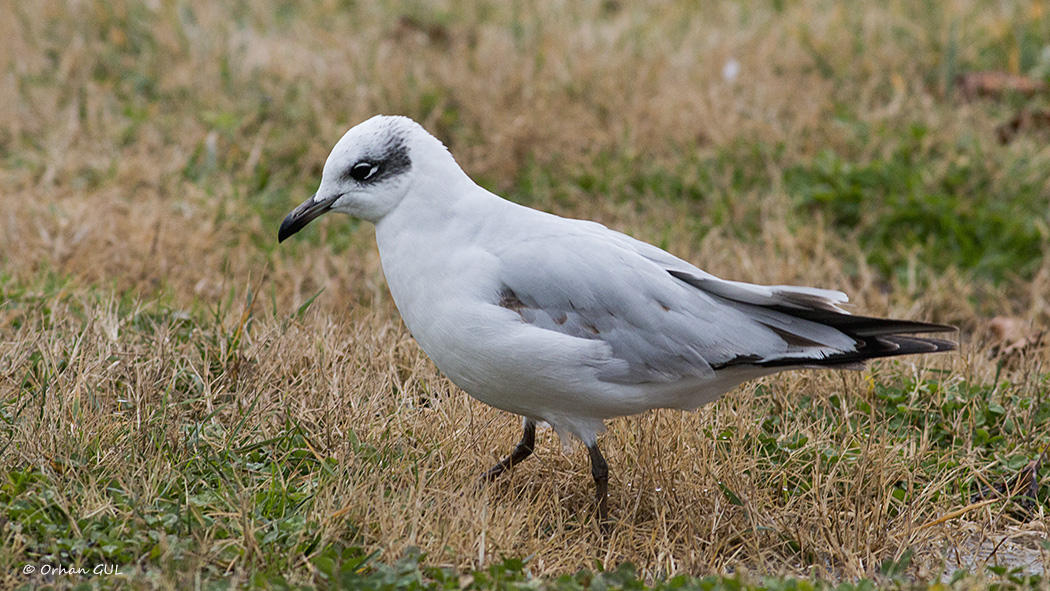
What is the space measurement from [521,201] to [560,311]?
3.07m

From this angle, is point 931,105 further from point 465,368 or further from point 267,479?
point 267,479

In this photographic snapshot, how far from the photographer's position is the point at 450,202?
3.65 meters

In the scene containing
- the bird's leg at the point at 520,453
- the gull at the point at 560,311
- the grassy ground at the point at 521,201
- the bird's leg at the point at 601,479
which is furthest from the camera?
the bird's leg at the point at 520,453

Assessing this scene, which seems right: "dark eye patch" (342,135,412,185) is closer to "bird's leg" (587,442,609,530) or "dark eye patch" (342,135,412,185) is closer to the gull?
the gull

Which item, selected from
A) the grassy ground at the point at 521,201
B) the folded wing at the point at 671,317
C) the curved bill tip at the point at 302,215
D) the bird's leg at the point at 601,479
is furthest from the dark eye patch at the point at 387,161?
the bird's leg at the point at 601,479

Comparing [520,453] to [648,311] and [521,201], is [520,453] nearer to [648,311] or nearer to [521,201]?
[648,311]

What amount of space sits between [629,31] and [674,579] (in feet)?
18.4

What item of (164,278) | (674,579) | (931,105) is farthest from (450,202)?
(931,105)

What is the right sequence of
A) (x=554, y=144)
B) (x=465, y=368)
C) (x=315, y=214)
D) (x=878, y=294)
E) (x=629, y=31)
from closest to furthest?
(x=465, y=368), (x=315, y=214), (x=878, y=294), (x=554, y=144), (x=629, y=31)

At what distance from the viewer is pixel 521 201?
21.4 feet

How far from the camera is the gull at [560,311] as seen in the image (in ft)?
11.2

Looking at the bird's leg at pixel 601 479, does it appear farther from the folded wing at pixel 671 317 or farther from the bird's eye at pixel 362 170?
the bird's eye at pixel 362 170

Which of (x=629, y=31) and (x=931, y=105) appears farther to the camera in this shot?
(x=629, y=31)

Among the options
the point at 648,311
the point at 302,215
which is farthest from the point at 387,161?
the point at 648,311
